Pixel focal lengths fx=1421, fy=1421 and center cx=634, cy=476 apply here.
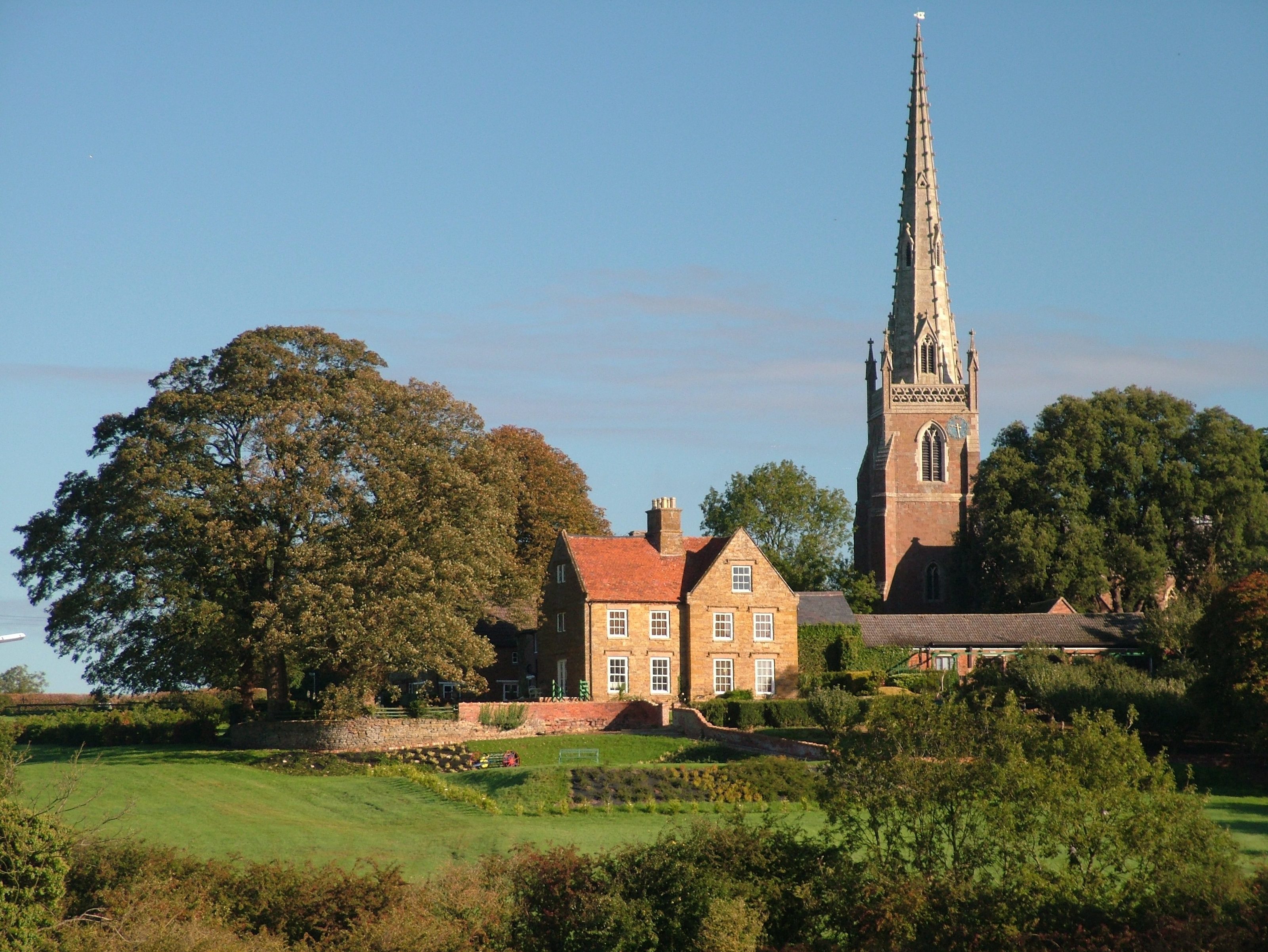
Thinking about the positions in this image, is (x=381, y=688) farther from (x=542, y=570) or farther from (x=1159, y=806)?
(x=1159, y=806)

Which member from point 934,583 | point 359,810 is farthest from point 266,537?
point 934,583

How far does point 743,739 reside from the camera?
138ft

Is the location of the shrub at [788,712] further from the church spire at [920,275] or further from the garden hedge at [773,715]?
the church spire at [920,275]

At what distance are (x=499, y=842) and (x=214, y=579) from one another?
2138 cm

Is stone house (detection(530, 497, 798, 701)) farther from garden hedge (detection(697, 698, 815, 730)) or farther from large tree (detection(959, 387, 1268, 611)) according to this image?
large tree (detection(959, 387, 1268, 611))

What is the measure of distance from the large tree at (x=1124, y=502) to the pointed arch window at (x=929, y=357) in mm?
14851

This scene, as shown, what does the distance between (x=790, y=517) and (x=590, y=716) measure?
38.6 meters

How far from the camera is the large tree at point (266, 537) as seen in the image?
1724 inches

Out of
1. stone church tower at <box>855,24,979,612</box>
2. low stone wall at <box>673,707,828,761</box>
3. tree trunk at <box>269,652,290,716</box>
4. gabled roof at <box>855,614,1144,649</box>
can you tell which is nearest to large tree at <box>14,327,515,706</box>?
tree trunk at <box>269,652,290,716</box>

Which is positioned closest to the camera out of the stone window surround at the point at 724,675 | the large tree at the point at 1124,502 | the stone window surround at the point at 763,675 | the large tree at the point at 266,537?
the large tree at the point at 266,537

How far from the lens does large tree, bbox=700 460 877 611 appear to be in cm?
8462

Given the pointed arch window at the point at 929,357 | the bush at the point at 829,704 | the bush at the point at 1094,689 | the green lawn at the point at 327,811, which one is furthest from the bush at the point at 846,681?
the pointed arch window at the point at 929,357

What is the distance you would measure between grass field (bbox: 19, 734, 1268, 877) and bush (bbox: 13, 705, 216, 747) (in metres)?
4.31

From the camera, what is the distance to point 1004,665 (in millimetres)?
50688
